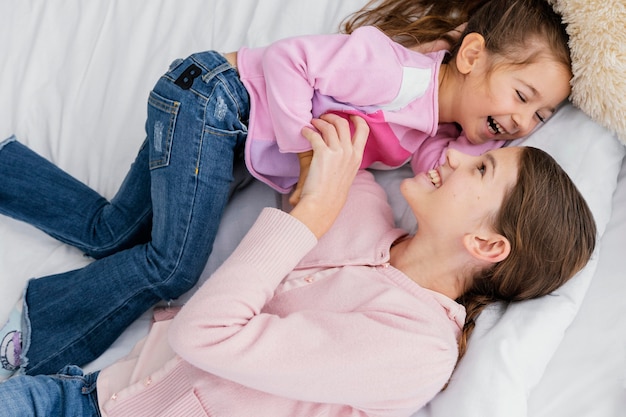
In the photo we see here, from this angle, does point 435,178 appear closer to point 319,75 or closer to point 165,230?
point 319,75

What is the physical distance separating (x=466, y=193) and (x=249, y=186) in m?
0.56

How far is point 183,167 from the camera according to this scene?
1.22m

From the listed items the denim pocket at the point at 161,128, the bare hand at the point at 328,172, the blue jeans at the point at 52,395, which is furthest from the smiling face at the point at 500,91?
the blue jeans at the point at 52,395

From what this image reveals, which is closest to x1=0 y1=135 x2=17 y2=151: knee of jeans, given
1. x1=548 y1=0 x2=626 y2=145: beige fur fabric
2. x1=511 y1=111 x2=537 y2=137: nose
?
x1=511 y1=111 x2=537 y2=137: nose

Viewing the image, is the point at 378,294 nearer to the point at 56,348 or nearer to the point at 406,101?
the point at 406,101

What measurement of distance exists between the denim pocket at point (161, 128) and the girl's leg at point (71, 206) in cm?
13

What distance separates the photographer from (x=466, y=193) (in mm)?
1094

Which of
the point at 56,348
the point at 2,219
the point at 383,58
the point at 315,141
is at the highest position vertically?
the point at 383,58

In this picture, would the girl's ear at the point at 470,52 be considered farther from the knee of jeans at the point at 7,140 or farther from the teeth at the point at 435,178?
the knee of jeans at the point at 7,140

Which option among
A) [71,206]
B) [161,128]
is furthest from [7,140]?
[161,128]

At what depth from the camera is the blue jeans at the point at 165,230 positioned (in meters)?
1.22

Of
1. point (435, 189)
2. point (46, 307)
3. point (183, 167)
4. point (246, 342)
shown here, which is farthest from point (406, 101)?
point (46, 307)

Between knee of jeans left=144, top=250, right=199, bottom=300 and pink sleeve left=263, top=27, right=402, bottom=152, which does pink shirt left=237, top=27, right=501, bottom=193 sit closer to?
pink sleeve left=263, top=27, right=402, bottom=152

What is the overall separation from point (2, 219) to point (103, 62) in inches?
18.4
